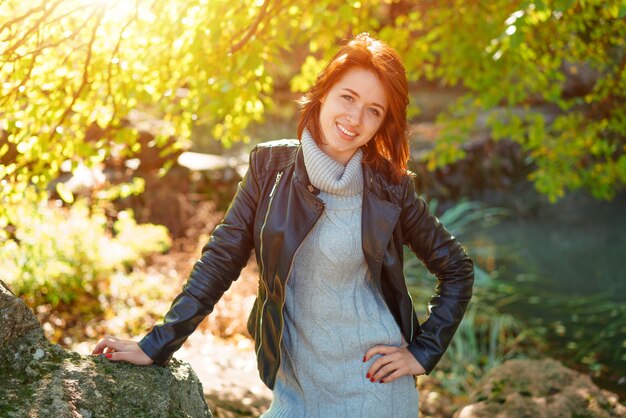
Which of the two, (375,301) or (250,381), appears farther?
(250,381)

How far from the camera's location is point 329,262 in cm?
230

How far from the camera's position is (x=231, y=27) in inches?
174

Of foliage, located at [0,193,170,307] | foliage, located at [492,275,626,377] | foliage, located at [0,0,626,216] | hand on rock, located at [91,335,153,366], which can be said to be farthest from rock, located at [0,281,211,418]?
foliage, located at [492,275,626,377]

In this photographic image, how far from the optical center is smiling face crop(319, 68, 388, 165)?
2.33 m

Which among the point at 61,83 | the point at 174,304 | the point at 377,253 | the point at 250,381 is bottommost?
the point at 250,381

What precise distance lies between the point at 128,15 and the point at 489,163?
494 inches

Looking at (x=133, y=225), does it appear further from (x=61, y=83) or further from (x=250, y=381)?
(x=61, y=83)

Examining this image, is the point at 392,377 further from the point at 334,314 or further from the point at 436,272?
the point at 436,272

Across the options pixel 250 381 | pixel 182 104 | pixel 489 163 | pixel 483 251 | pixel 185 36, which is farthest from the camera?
pixel 489 163

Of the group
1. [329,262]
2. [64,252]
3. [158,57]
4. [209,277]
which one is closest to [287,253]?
[329,262]

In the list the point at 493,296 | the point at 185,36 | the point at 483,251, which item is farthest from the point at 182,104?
the point at 483,251

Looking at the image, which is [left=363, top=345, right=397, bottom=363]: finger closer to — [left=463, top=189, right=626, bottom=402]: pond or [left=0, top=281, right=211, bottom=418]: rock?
[left=0, top=281, right=211, bottom=418]: rock

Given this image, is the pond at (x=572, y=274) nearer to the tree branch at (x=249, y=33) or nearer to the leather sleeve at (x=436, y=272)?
the leather sleeve at (x=436, y=272)

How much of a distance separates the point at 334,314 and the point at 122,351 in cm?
65
